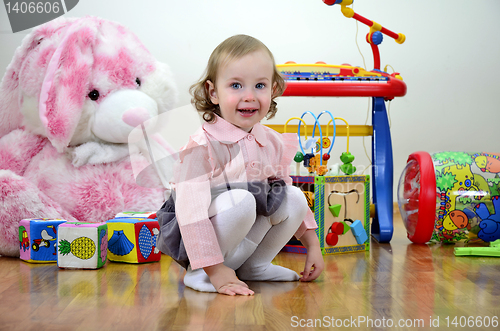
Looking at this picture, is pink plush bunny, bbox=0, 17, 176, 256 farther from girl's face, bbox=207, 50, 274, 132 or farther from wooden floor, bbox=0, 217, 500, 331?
girl's face, bbox=207, 50, 274, 132

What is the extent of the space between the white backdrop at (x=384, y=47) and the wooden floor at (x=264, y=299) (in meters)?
1.04

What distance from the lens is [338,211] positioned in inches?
45.7

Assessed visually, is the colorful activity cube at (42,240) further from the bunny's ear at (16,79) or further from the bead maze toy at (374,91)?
the bead maze toy at (374,91)

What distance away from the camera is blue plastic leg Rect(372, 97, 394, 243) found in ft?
4.38

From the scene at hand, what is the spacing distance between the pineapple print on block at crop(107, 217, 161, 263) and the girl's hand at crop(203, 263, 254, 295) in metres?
0.32

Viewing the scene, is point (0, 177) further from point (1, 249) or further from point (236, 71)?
point (236, 71)

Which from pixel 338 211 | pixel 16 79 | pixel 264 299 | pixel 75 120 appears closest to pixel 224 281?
pixel 264 299

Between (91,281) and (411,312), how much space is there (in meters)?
0.57

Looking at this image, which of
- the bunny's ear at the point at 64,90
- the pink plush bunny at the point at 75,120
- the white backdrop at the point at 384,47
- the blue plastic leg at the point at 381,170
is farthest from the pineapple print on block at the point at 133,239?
the white backdrop at the point at 384,47

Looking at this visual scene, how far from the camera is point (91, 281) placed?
2.85 ft

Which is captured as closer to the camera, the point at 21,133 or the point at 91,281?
the point at 91,281

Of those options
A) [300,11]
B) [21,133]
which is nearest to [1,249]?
[21,133]

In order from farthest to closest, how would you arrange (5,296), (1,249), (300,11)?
(300,11), (1,249), (5,296)

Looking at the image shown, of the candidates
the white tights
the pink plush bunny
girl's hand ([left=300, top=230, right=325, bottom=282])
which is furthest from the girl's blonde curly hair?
the pink plush bunny
